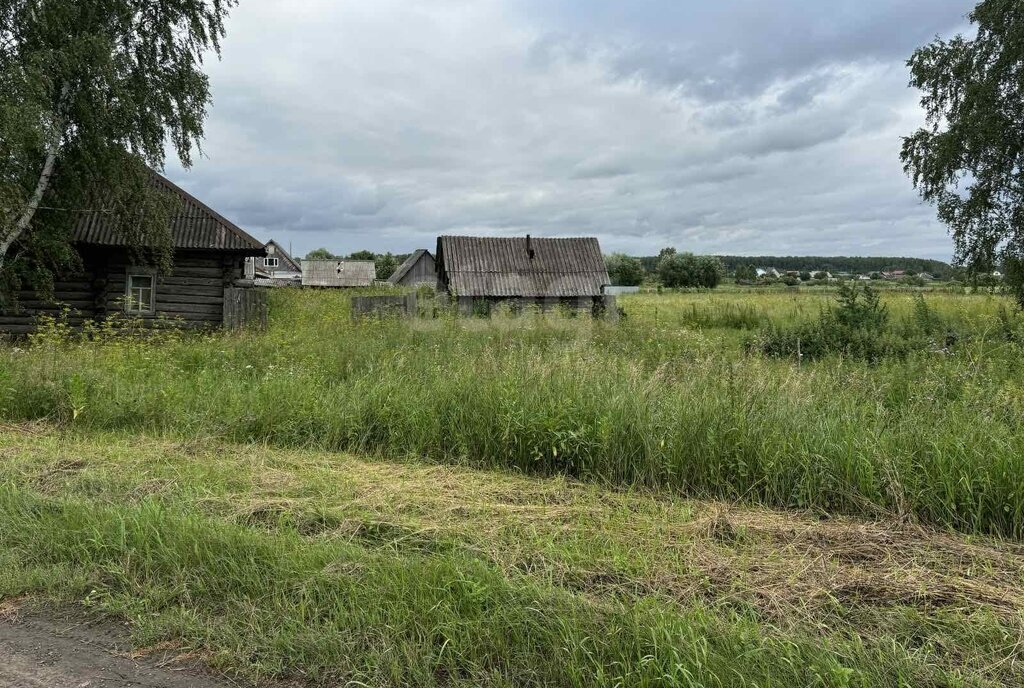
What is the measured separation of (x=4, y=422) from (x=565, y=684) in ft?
25.6

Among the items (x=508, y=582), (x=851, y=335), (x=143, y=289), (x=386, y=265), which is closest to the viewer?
(x=508, y=582)

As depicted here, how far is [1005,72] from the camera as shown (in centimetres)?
1770

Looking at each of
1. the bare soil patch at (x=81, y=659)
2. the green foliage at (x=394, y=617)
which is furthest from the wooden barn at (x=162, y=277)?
the bare soil patch at (x=81, y=659)

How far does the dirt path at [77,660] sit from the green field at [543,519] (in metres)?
0.12

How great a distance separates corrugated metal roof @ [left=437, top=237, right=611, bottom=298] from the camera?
3322 centimetres

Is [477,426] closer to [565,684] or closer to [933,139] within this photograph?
[565,684]

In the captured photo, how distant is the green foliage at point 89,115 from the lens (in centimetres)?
1449

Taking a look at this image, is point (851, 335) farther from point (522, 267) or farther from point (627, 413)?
point (522, 267)

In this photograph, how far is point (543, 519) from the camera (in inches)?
169

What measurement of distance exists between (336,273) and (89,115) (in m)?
63.7

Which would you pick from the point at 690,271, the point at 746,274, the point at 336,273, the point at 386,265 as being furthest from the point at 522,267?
the point at 386,265

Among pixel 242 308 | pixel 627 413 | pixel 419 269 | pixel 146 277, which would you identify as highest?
pixel 419 269

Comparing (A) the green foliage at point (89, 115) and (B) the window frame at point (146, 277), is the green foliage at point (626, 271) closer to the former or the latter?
(B) the window frame at point (146, 277)

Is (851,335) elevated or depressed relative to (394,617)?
elevated
